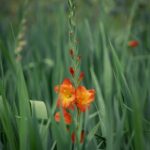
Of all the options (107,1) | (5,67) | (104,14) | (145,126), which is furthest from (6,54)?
(107,1)

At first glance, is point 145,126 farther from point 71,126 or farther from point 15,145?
point 15,145

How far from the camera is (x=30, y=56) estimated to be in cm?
285

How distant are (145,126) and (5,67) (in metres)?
1.36

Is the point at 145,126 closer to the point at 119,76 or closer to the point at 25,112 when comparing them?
the point at 119,76

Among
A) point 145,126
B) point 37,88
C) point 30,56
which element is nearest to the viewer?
point 145,126

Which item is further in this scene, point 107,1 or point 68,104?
point 107,1

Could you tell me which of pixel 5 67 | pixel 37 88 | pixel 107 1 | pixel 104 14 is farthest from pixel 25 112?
pixel 107 1

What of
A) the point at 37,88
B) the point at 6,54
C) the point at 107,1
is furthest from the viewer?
the point at 107,1

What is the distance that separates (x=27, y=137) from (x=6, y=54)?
11.3 inches

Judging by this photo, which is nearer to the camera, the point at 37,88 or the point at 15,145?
the point at 15,145

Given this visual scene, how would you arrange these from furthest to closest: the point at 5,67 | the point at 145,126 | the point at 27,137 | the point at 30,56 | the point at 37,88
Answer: the point at 30,56
the point at 5,67
the point at 37,88
the point at 145,126
the point at 27,137

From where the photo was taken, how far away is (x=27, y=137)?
1.27m

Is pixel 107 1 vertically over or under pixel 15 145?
over

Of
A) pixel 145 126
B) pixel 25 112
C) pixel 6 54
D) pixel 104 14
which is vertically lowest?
pixel 145 126
